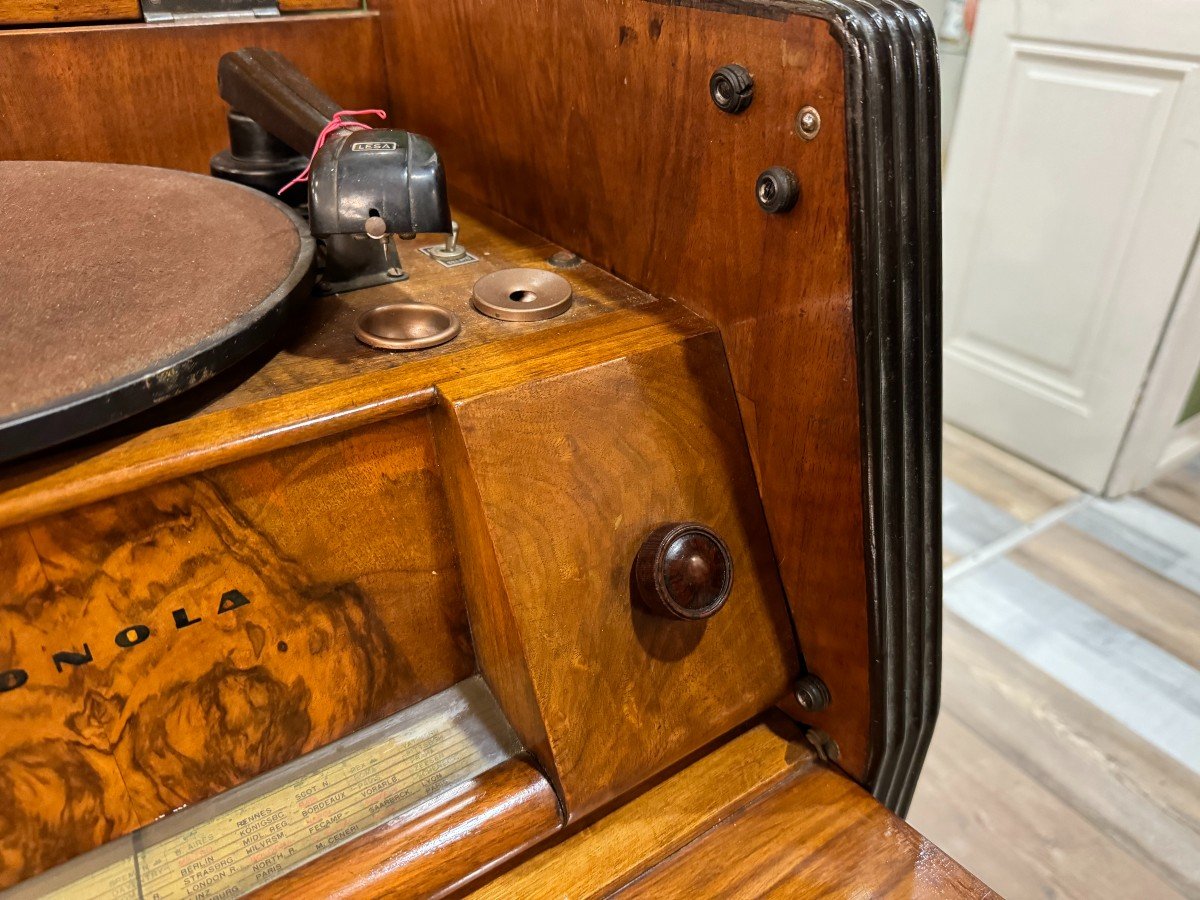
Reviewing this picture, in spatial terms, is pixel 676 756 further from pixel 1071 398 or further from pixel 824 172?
pixel 1071 398

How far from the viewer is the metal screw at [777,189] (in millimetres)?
618

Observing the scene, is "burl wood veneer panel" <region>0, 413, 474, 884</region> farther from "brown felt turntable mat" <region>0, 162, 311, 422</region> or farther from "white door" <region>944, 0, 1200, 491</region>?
"white door" <region>944, 0, 1200, 491</region>

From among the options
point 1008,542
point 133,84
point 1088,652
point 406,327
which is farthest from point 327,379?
point 1008,542

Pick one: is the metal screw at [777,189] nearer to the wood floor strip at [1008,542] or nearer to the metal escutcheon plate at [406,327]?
the metal escutcheon plate at [406,327]

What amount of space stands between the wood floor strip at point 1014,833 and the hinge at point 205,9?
1.53 m

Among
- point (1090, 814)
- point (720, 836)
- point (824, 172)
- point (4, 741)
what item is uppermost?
point (824, 172)

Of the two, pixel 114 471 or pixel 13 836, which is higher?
pixel 114 471

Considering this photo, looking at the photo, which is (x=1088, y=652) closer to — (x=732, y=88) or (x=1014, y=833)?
(x=1014, y=833)

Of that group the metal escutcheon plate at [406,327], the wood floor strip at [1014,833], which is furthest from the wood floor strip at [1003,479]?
the metal escutcheon plate at [406,327]

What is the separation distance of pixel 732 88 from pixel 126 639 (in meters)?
0.57

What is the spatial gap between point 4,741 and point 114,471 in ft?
0.66

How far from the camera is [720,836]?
0.70 metres

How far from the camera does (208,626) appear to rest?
0.62 m

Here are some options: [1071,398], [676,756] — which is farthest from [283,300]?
[1071,398]
